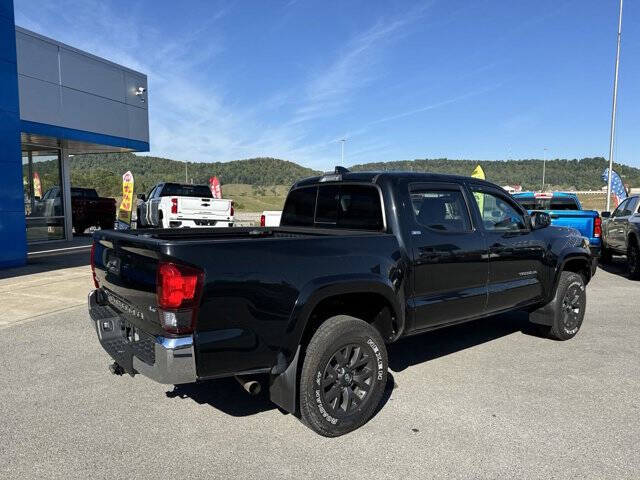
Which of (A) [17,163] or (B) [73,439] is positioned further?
(A) [17,163]

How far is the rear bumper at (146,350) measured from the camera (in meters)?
2.76

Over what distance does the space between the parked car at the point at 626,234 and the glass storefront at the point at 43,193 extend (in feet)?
56.2

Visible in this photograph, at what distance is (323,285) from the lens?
3219mm

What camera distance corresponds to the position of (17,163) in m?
11.2

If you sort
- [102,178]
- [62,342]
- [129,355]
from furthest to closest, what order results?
[102,178] < [62,342] < [129,355]

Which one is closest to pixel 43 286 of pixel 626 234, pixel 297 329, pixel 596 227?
pixel 297 329

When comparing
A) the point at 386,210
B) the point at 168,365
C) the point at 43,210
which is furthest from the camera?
the point at 43,210

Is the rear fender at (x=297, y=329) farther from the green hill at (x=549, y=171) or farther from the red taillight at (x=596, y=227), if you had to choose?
the green hill at (x=549, y=171)

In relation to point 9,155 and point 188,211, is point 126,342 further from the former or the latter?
point 188,211

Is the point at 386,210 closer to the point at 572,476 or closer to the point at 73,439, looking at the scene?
the point at 572,476

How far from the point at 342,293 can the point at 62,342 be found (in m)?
3.95

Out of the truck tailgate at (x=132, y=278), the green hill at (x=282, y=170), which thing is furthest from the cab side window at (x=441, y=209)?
the green hill at (x=282, y=170)

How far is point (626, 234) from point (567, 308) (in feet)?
20.7

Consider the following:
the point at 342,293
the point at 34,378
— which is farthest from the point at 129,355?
the point at 34,378
